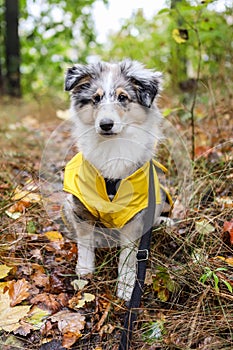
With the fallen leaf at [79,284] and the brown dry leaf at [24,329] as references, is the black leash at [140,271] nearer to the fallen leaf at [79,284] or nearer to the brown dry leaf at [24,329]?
the fallen leaf at [79,284]

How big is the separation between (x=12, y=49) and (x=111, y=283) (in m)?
9.01

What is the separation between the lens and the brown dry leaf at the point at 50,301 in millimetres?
2445

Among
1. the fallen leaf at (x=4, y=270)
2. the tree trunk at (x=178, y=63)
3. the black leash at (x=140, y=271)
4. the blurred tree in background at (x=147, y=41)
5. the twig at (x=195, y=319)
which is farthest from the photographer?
the tree trunk at (x=178, y=63)

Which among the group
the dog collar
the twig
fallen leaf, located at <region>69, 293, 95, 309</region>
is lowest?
fallen leaf, located at <region>69, 293, 95, 309</region>

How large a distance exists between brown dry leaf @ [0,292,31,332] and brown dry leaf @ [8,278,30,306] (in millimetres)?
48

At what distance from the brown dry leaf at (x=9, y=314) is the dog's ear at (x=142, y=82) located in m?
1.61

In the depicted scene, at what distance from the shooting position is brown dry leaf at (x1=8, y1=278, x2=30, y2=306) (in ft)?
7.84

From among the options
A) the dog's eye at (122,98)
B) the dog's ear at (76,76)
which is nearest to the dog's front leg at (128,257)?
the dog's eye at (122,98)

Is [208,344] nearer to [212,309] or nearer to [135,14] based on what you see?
[212,309]

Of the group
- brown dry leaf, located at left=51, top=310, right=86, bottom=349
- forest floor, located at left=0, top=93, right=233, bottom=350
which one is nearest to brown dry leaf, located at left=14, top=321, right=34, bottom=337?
forest floor, located at left=0, top=93, right=233, bottom=350

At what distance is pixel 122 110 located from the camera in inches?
108

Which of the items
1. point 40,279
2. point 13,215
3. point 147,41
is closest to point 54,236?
point 13,215

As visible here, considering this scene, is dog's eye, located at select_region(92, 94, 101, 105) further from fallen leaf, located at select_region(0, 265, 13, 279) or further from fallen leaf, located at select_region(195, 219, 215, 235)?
fallen leaf, located at select_region(0, 265, 13, 279)

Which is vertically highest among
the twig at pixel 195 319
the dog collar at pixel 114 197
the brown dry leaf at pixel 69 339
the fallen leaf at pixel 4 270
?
the dog collar at pixel 114 197
